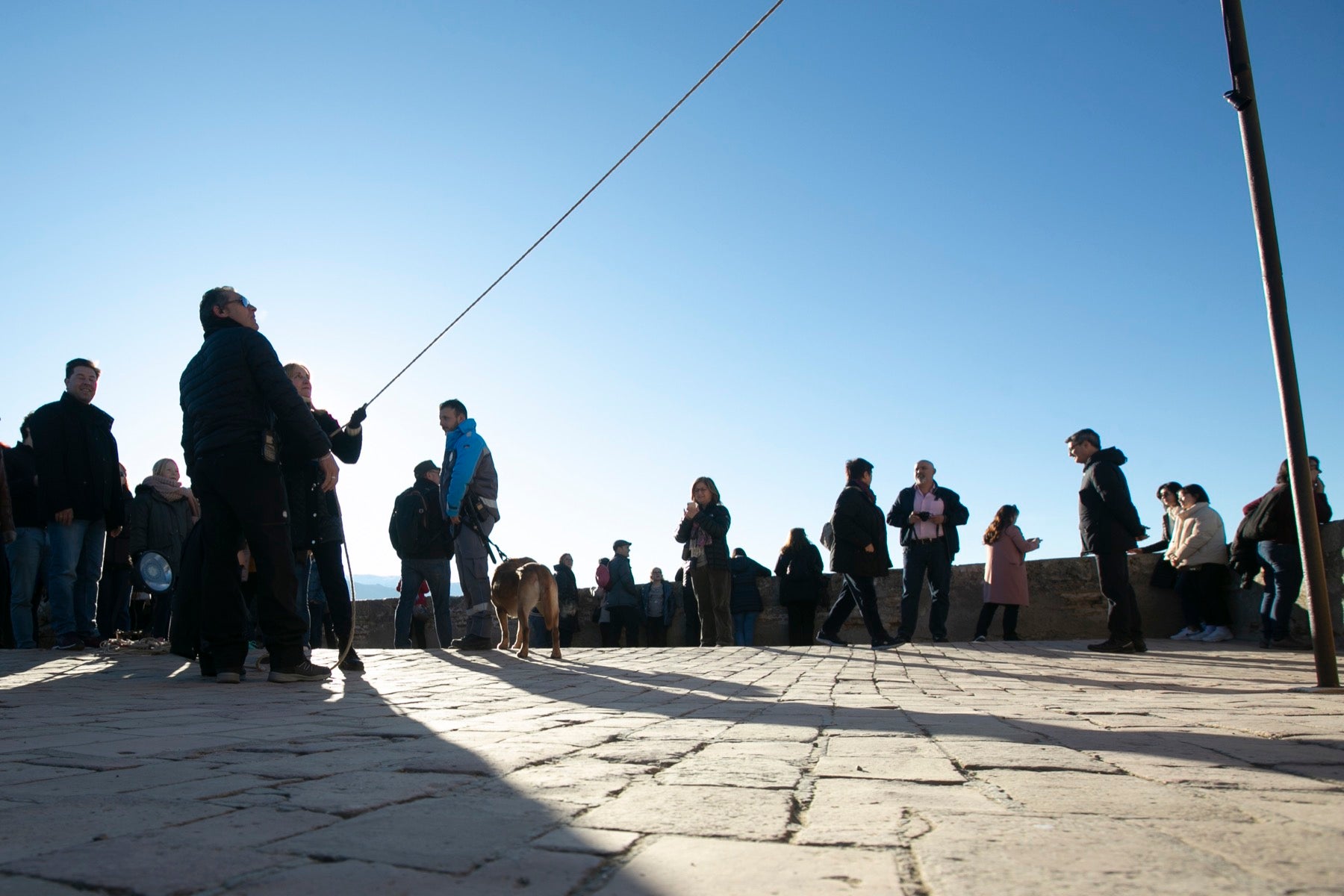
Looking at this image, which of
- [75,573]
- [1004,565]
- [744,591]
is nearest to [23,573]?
[75,573]

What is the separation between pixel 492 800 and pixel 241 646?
4138 mm

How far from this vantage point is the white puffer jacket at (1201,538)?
10.5m

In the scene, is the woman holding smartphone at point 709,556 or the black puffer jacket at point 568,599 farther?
the black puffer jacket at point 568,599

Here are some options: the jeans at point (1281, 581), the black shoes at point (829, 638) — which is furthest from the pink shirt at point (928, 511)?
the jeans at point (1281, 581)

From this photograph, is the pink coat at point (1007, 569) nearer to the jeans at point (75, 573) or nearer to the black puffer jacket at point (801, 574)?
the black puffer jacket at point (801, 574)

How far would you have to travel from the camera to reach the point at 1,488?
798 cm

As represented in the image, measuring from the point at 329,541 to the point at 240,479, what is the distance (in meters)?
1.37

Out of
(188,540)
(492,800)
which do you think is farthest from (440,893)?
(188,540)

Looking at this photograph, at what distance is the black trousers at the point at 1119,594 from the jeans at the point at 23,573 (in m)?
9.13

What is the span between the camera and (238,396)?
5.38 metres

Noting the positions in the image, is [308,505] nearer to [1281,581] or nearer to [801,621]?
[801,621]

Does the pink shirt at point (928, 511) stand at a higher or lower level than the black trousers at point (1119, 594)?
higher

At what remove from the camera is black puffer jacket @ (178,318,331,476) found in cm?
535

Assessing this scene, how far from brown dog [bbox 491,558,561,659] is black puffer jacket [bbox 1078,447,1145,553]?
461cm
